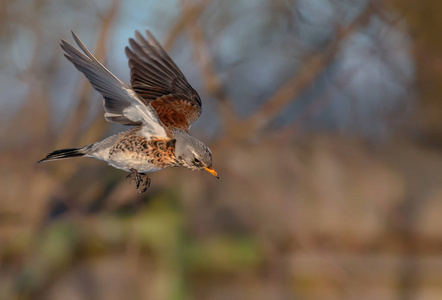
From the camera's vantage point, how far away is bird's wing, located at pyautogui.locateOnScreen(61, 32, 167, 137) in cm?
82

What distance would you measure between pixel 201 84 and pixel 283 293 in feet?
4.53

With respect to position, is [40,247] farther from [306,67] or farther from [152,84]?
[152,84]

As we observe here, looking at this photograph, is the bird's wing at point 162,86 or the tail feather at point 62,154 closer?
the tail feather at point 62,154

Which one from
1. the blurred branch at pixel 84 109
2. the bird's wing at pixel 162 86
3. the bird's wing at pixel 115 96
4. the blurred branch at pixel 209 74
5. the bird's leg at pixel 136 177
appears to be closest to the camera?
the bird's wing at pixel 115 96

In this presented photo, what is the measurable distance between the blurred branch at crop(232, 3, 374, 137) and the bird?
1.45 meters

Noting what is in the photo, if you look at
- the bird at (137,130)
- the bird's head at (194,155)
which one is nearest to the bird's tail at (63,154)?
the bird at (137,130)

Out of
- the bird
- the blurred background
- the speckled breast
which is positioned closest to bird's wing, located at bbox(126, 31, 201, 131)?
the bird

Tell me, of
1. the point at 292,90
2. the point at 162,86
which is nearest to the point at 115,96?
the point at 162,86

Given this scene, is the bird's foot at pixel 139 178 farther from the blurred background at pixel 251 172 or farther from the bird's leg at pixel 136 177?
the blurred background at pixel 251 172

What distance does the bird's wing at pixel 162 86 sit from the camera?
3.39 ft

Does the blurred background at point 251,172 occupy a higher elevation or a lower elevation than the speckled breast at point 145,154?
higher

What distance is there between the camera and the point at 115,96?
0.93 m

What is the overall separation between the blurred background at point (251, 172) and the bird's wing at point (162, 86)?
42.0 inches

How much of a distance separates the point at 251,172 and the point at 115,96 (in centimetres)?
238
